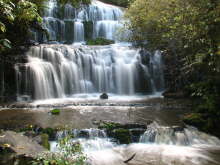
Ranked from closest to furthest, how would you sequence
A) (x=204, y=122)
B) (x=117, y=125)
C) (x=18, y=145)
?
(x=18, y=145), (x=117, y=125), (x=204, y=122)

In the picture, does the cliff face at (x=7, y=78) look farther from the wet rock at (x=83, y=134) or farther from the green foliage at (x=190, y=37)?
the green foliage at (x=190, y=37)

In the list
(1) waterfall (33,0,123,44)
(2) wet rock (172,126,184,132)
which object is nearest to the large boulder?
(2) wet rock (172,126,184,132)

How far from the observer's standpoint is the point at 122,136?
9.10 meters

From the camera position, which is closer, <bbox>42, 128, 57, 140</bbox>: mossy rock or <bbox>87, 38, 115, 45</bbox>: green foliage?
<bbox>42, 128, 57, 140</bbox>: mossy rock

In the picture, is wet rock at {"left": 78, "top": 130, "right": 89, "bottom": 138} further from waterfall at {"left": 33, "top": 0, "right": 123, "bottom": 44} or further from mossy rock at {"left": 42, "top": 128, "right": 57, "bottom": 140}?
waterfall at {"left": 33, "top": 0, "right": 123, "bottom": 44}

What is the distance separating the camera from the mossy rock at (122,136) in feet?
29.7

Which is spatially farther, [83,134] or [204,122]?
[204,122]

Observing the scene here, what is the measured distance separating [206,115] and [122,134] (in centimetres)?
342

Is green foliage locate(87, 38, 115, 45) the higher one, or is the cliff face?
green foliage locate(87, 38, 115, 45)

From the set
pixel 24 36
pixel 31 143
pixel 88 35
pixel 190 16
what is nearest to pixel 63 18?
pixel 88 35

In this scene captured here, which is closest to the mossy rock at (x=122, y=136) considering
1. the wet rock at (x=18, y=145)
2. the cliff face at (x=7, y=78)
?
the wet rock at (x=18, y=145)

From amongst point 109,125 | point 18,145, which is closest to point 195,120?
point 109,125

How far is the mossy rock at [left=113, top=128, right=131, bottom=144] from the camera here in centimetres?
905

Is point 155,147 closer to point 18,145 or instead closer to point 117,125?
point 117,125
